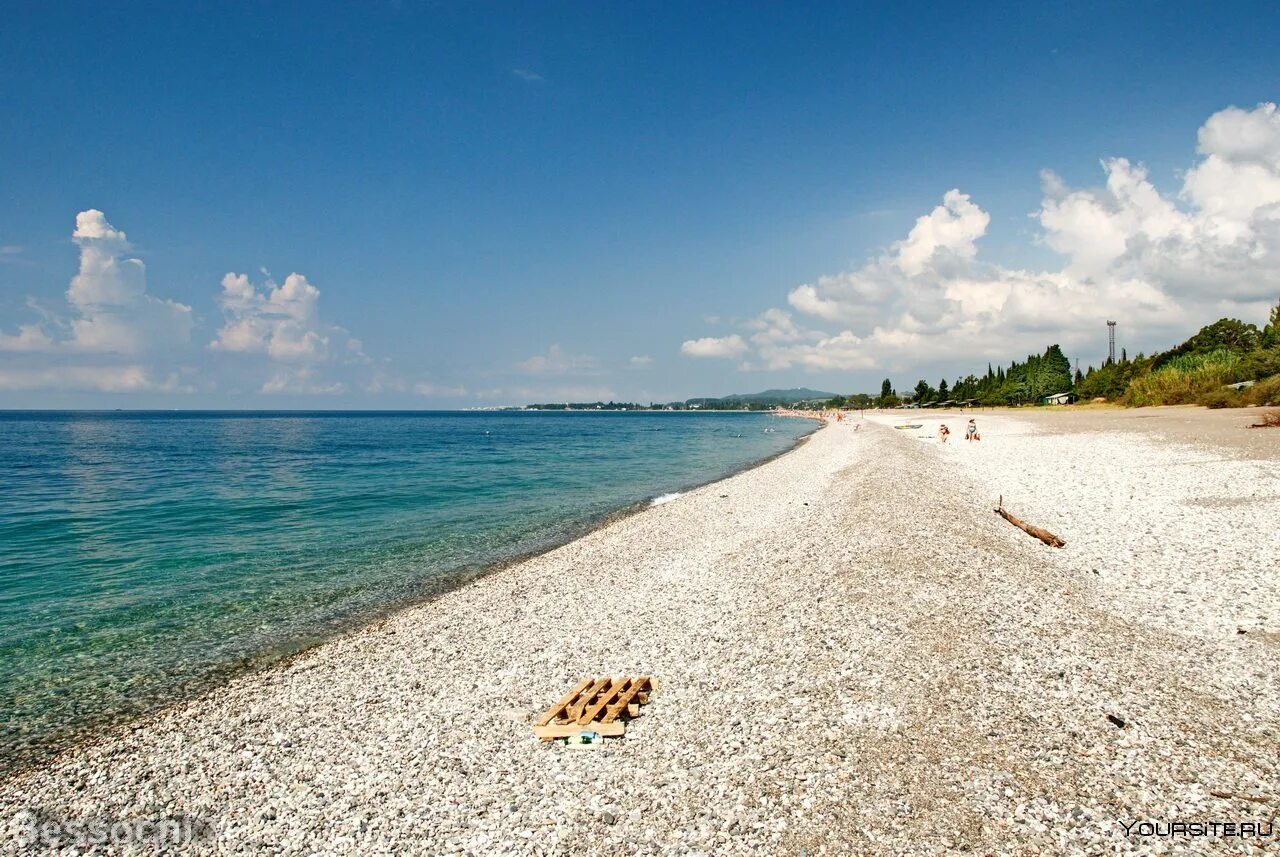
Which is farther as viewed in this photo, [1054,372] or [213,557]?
[1054,372]

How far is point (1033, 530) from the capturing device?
685 inches

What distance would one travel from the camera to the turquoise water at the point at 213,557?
11.2 metres

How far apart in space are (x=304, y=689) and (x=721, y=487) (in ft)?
82.8

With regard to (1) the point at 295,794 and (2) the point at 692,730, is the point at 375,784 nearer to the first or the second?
(1) the point at 295,794

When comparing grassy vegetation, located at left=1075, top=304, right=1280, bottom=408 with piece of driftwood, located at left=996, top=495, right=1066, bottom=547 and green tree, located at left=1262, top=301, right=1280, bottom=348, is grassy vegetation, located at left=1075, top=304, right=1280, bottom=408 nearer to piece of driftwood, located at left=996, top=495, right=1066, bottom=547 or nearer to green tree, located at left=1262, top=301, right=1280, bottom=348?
green tree, located at left=1262, top=301, right=1280, bottom=348

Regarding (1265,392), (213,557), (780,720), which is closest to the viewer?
(780,720)

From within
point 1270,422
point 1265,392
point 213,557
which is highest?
point 1265,392

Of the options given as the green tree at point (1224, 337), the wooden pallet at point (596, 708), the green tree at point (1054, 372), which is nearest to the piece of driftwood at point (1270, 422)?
the wooden pallet at point (596, 708)

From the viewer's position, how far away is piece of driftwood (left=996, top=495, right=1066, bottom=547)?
1628 centimetres

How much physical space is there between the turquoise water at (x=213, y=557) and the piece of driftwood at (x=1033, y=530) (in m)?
15.1

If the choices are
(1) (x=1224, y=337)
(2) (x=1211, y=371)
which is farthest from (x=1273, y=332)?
(1) (x=1224, y=337)

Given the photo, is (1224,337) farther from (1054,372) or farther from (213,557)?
(213,557)

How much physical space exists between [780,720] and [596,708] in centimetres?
243

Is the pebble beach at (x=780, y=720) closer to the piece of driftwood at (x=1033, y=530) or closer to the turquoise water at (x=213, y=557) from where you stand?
the piece of driftwood at (x=1033, y=530)
